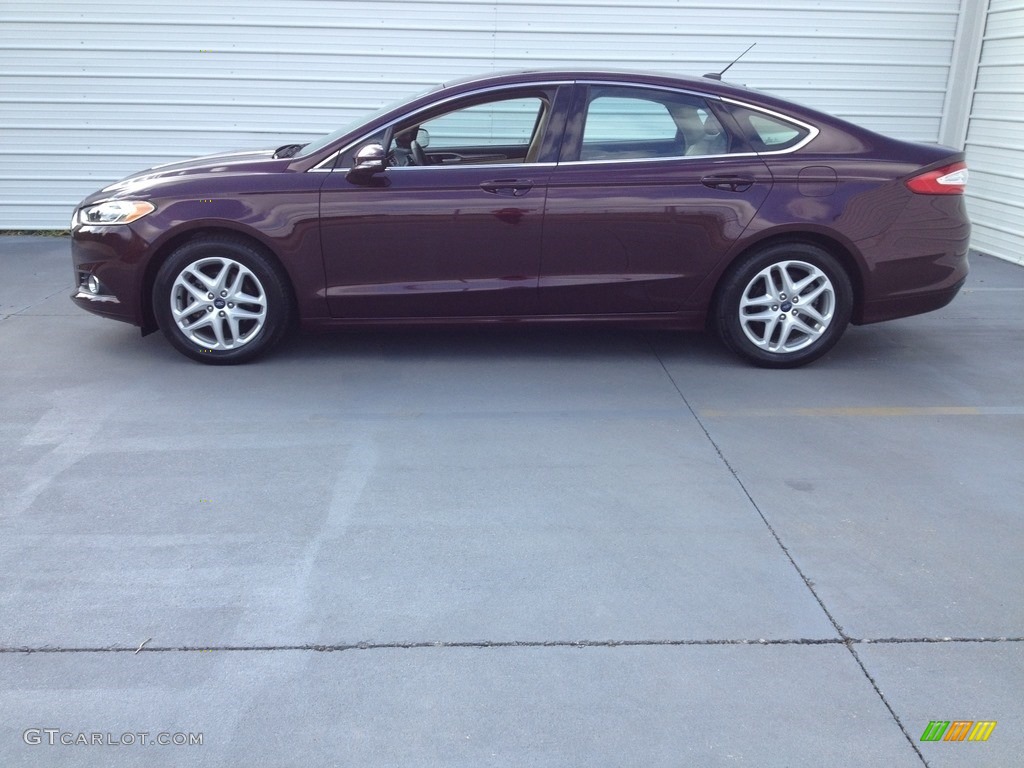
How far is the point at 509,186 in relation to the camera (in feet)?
17.6

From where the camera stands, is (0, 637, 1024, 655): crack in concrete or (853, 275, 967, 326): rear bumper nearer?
(0, 637, 1024, 655): crack in concrete

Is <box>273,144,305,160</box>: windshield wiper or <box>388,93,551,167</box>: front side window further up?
<box>388,93,551,167</box>: front side window

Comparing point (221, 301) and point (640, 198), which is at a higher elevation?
point (640, 198)

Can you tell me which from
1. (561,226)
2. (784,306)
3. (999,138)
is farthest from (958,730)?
(999,138)

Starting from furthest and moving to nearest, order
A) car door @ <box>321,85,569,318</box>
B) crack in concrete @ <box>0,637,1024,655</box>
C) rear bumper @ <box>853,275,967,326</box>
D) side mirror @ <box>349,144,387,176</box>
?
rear bumper @ <box>853,275,967,326</box>
car door @ <box>321,85,569,318</box>
side mirror @ <box>349,144,387,176</box>
crack in concrete @ <box>0,637,1024,655</box>

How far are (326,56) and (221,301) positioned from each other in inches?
169

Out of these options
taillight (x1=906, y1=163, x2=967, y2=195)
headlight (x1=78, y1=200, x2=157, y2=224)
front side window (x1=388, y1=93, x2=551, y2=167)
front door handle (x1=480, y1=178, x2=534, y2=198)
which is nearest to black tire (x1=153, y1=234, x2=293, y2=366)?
headlight (x1=78, y1=200, x2=157, y2=224)

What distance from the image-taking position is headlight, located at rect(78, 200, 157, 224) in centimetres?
542

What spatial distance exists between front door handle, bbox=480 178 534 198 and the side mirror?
1.80 ft

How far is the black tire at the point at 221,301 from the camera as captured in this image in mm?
5441

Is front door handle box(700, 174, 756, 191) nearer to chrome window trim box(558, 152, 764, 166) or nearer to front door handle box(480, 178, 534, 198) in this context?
chrome window trim box(558, 152, 764, 166)

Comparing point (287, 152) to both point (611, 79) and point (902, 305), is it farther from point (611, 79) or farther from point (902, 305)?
point (902, 305)

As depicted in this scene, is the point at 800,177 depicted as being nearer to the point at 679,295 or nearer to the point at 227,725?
the point at 679,295

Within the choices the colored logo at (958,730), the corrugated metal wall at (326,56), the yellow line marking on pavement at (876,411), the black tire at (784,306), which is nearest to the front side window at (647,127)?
the black tire at (784,306)
